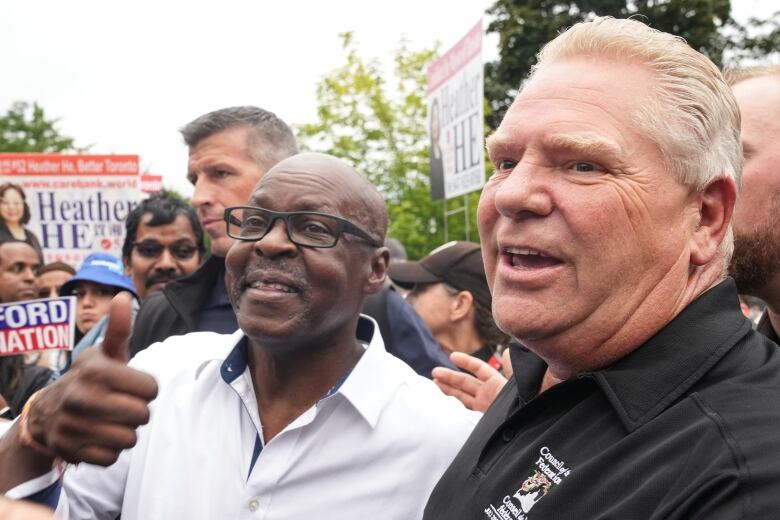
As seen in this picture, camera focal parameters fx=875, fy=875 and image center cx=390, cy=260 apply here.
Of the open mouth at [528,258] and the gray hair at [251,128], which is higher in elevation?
the gray hair at [251,128]

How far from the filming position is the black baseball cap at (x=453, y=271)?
479 centimetres

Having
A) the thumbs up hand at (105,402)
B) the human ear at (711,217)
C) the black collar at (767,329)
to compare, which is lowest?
the black collar at (767,329)

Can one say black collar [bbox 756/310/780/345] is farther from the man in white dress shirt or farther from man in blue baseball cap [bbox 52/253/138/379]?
man in blue baseball cap [bbox 52/253/138/379]

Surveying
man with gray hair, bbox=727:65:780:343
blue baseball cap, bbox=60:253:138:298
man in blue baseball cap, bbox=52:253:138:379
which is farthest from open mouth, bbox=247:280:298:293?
man in blue baseball cap, bbox=52:253:138:379

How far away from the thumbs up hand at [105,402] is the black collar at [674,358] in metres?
0.89

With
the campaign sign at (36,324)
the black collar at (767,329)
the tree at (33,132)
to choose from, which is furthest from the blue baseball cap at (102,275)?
the tree at (33,132)

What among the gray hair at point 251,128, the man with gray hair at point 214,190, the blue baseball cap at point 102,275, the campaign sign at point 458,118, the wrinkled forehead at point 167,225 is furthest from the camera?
the campaign sign at point 458,118

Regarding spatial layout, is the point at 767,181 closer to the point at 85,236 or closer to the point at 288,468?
the point at 288,468

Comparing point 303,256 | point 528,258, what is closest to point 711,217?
point 528,258

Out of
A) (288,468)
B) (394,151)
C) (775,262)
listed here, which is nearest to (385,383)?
(288,468)

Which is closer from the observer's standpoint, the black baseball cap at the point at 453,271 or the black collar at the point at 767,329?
the black collar at the point at 767,329

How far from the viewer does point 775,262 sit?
8.57ft

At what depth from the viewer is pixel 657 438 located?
1587 mm

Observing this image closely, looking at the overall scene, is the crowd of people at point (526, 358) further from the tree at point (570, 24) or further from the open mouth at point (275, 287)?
the tree at point (570, 24)
